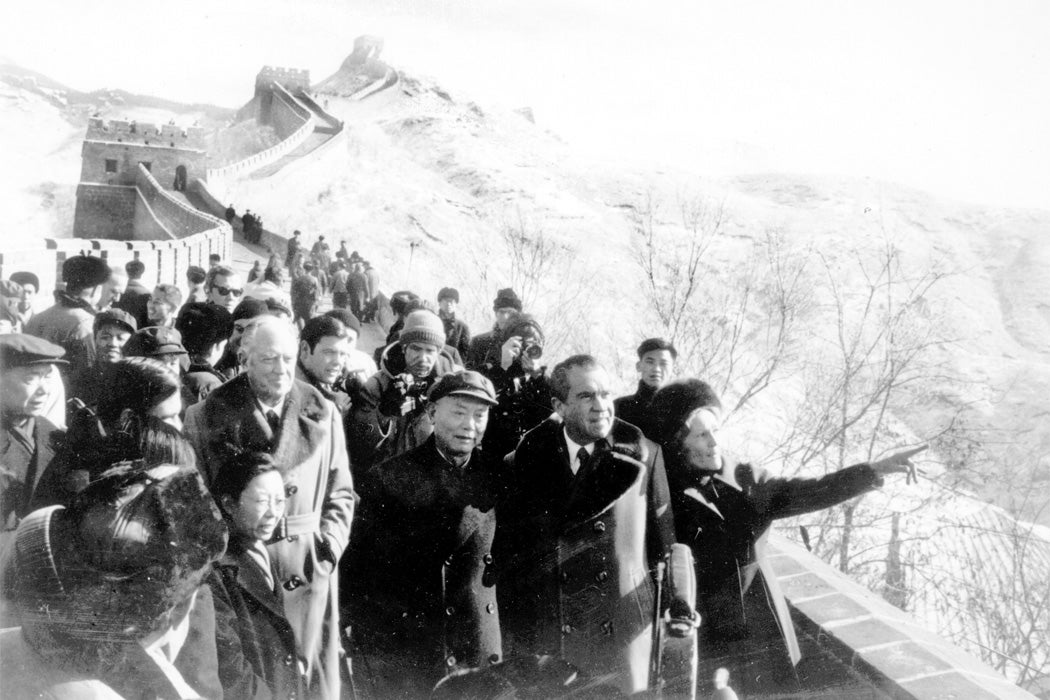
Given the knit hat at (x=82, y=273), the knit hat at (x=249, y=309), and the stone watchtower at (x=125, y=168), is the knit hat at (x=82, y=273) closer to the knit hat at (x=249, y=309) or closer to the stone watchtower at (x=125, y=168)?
the knit hat at (x=249, y=309)

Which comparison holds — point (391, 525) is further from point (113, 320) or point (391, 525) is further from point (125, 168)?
point (125, 168)

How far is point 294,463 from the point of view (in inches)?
108

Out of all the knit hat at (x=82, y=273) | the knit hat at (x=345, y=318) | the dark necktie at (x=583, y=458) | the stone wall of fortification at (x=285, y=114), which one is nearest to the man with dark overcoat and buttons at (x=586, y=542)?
the dark necktie at (x=583, y=458)

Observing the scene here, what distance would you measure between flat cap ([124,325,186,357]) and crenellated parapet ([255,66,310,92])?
180 ft

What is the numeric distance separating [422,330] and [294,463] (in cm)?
160

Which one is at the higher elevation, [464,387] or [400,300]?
[464,387]

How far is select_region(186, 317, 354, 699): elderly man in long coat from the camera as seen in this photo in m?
2.69

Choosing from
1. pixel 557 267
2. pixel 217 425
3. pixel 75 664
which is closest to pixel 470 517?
pixel 217 425

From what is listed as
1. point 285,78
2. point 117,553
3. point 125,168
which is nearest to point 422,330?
point 117,553

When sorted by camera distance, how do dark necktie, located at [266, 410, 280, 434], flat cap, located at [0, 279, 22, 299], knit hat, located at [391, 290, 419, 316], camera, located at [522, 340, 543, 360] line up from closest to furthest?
dark necktie, located at [266, 410, 280, 434]
camera, located at [522, 340, 543, 360]
flat cap, located at [0, 279, 22, 299]
knit hat, located at [391, 290, 419, 316]

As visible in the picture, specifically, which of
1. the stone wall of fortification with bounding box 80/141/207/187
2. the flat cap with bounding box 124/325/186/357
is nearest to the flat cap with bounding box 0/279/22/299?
the flat cap with bounding box 124/325/186/357

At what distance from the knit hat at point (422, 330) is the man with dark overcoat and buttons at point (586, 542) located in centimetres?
140

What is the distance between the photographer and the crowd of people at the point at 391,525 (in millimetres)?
2287

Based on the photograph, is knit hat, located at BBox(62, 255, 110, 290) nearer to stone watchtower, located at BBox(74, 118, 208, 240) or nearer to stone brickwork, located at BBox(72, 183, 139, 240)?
stone watchtower, located at BBox(74, 118, 208, 240)
